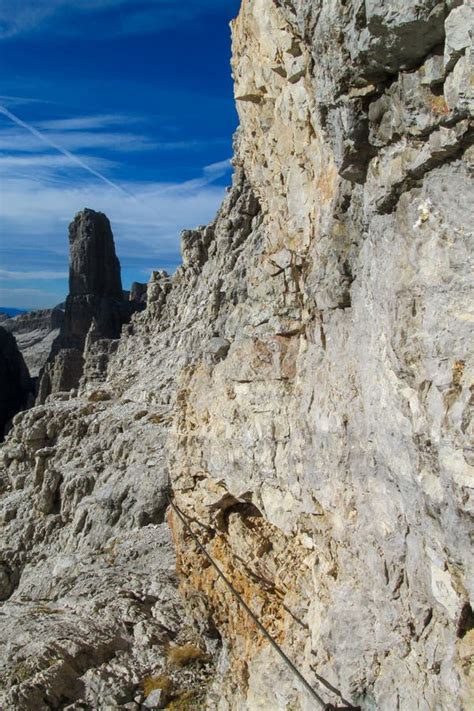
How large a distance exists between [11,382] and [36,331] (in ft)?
164

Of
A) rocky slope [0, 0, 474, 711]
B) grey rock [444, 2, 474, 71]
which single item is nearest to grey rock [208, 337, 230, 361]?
rocky slope [0, 0, 474, 711]

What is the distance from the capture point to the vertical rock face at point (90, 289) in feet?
341

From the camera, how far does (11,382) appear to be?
110375 millimetres

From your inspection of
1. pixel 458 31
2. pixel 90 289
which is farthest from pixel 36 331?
pixel 458 31

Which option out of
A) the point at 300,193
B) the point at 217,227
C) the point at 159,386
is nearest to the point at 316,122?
the point at 300,193

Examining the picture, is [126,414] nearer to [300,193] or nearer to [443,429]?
[300,193]

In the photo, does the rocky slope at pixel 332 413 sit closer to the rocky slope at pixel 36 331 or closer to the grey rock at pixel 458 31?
the grey rock at pixel 458 31

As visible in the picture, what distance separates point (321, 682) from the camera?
29.9 ft

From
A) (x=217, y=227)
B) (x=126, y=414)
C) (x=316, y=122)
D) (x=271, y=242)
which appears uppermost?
(x=217, y=227)

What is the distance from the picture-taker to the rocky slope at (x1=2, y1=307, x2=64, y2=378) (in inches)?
5610

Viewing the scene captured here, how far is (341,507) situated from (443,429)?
320 cm

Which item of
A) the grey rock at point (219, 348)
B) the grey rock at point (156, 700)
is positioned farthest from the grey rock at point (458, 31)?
the grey rock at point (156, 700)

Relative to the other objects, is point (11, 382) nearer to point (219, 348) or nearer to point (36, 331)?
point (36, 331)

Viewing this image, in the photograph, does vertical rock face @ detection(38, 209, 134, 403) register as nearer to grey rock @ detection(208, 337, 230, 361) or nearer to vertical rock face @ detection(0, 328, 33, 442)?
vertical rock face @ detection(0, 328, 33, 442)
